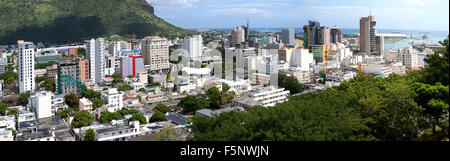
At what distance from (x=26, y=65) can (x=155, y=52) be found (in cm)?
564

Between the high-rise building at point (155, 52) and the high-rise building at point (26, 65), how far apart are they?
5.19 metres

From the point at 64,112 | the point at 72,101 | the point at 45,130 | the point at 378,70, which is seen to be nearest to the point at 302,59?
the point at 378,70

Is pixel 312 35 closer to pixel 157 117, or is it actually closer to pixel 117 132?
pixel 157 117

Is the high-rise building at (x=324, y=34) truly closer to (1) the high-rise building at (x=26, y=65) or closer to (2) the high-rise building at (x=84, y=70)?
(2) the high-rise building at (x=84, y=70)

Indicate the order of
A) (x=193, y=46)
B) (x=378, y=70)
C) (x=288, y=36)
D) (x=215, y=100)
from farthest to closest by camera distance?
(x=288, y=36)
(x=193, y=46)
(x=378, y=70)
(x=215, y=100)

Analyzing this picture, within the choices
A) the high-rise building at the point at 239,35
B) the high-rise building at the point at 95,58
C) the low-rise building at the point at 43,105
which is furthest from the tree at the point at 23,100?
the high-rise building at the point at 239,35

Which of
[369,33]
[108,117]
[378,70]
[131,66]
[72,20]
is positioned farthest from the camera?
[72,20]

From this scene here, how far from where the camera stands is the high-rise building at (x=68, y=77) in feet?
27.7

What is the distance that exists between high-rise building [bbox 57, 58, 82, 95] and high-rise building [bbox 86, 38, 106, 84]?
1.89 meters

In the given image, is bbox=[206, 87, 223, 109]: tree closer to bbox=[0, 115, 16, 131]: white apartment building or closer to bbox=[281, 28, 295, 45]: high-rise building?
bbox=[0, 115, 16, 131]: white apartment building

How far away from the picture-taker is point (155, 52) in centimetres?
1359
